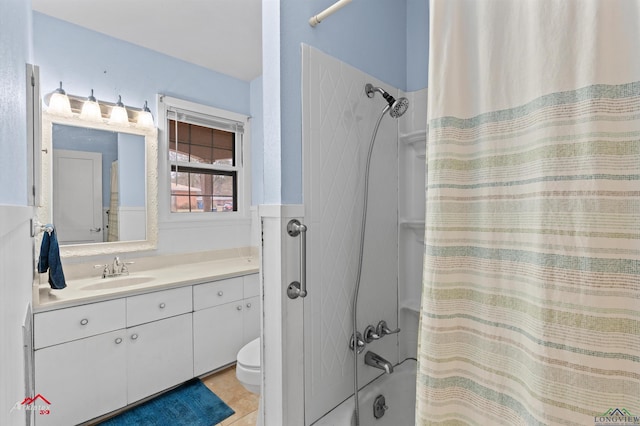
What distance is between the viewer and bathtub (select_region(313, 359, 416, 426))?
1.30m

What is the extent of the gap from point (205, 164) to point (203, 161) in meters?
0.03

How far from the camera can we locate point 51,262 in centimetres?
160

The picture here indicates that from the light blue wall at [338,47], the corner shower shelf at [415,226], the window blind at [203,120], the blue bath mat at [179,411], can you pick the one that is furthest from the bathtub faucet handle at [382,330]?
the window blind at [203,120]

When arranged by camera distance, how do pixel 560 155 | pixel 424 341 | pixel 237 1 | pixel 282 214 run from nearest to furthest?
1. pixel 560 155
2. pixel 424 341
3. pixel 282 214
4. pixel 237 1

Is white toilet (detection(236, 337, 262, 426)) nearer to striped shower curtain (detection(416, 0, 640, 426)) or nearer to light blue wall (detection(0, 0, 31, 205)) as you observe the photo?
striped shower curtain (detection(416, 0, 640, 426))

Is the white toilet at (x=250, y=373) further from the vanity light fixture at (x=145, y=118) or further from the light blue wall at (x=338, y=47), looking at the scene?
the vanity light fixture at (x=145, y=118)

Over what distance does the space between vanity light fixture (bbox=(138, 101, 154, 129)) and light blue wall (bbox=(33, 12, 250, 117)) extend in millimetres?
53

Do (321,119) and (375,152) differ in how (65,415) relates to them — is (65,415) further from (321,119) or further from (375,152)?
(375,152)

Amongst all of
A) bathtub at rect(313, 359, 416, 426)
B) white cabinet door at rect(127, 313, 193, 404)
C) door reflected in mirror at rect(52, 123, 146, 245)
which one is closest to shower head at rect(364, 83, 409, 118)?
bathtub at rect(313, 359, 416, 426)

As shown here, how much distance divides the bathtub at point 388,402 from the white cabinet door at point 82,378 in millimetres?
1321

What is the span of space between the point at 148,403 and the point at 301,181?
1.87m

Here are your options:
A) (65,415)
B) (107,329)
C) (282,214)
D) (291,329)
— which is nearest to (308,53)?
(282,214)

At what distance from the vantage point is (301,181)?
1196mm

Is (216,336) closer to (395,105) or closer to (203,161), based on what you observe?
(203,161)
